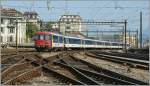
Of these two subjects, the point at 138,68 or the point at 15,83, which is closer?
the point at 15,83

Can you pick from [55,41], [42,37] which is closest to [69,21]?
[55,41]

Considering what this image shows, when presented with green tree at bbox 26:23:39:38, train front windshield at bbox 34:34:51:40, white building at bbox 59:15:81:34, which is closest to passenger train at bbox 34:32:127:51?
train front windshield at bbox 34:34:51:40

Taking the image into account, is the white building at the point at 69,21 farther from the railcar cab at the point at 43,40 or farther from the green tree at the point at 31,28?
the green tree at the point at 31,28

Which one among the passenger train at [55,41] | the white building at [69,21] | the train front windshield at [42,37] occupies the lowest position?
the passenger train at [55,41]

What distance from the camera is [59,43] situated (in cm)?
4319

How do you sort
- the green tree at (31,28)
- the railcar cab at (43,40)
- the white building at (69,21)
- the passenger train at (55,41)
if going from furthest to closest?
1. the green tree at (31,28)
2. the white building at (69,21)
3. the passenger train at (55,41)
4. the railcar cab at (43,40)

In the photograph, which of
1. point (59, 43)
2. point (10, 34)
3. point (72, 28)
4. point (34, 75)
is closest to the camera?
point (34, 75)

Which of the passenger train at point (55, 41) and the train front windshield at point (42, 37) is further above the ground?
the train front windshield at point (42, 37)

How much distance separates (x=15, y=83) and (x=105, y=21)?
33.5 metres

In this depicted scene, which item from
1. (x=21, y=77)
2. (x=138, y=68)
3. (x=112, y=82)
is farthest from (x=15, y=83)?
(x=138, y=68)

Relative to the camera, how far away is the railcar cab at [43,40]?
4032cm

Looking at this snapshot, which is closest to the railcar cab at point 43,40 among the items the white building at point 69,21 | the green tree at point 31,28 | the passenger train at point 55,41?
the passenger train at point 55,41

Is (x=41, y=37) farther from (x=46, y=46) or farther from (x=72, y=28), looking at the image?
(x=72, y=28)

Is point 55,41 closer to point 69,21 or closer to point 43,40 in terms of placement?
point 43,40
